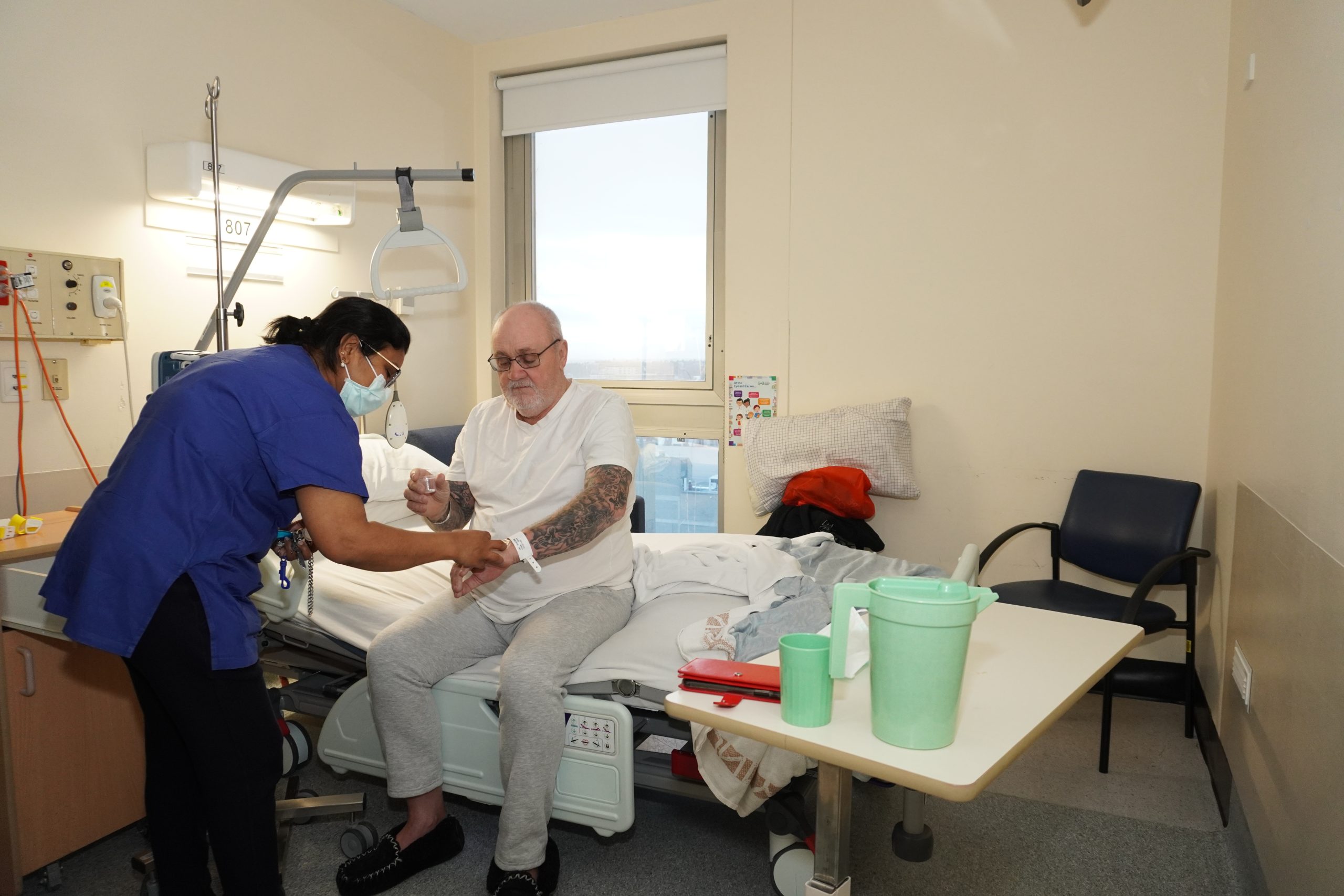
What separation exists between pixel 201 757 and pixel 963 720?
A: 1324mm

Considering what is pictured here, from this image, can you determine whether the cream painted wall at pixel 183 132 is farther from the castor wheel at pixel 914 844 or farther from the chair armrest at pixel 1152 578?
the chair armrest at pixel 1152 578

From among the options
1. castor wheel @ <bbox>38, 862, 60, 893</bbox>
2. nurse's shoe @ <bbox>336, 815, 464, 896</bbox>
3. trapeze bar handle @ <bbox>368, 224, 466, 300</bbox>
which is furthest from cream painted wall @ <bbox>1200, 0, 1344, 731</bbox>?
castor wheel @ <bbox>38, 862, 60, 893</bbox>

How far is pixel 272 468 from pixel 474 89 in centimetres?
347

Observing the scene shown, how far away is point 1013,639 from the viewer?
5.07 feet

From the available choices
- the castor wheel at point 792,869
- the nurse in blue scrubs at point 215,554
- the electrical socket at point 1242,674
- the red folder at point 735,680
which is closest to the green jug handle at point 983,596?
the red folder at point 735,680

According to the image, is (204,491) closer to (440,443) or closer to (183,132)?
(183,132)

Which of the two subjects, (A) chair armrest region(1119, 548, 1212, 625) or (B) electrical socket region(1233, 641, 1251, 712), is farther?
(A) chair armrest region(1119, 548, 1212, 625)

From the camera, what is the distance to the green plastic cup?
117 centimetres

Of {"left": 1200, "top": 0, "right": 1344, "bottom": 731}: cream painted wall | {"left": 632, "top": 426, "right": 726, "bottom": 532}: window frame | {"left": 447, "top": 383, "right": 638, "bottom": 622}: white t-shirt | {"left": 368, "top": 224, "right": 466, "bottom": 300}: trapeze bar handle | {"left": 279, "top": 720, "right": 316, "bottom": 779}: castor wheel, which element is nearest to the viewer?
{"left": 1200, "top": 0, "right": 1344, "bottom": 731}: cream painted wall

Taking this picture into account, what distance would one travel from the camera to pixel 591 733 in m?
2.07

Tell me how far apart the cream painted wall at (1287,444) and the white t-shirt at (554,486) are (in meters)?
1.45

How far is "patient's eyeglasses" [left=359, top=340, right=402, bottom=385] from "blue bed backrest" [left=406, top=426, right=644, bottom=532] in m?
1.91

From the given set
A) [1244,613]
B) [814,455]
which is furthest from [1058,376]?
[1244,613]

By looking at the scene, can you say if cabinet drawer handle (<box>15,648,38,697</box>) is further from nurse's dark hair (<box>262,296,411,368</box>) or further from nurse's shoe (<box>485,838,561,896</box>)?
nurse's shoe (<box>485,838,561,896</box>)
